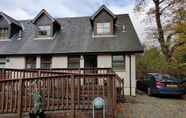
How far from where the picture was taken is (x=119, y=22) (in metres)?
16.3

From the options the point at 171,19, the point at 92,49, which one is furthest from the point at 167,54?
the point at 92,49

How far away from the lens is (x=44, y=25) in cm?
1597

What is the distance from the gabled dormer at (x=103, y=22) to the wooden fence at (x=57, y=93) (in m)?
9.45

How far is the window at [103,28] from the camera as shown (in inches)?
588

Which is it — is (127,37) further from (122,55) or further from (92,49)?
(92,49)

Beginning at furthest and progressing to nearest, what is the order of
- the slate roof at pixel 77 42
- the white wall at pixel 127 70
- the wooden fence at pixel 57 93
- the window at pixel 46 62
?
the window at pixel 46 62 < the slate roof at pixel 77 42 < the white wall at pixel 127 70 < the wooden fence at pixel 57 93

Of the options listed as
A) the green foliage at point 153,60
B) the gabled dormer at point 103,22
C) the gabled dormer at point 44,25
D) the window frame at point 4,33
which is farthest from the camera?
the green foliage at point 153,60

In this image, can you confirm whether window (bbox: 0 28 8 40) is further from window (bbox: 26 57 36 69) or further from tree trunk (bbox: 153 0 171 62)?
tree trunk (bbox: 153 0 171 62)

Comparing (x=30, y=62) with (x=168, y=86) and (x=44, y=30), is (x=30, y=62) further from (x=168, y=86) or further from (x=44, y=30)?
(x=168, y=86)

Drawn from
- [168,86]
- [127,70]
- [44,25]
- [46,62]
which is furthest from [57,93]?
[44,25]

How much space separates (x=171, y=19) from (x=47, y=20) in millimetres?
10342

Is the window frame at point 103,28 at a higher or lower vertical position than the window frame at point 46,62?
higher

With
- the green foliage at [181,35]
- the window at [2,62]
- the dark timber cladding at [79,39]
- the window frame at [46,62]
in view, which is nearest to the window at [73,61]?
the dark timber cladding at [79,39]

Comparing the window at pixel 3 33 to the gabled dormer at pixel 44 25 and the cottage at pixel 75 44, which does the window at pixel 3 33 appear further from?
the gabled dormer at pixel 44 25
